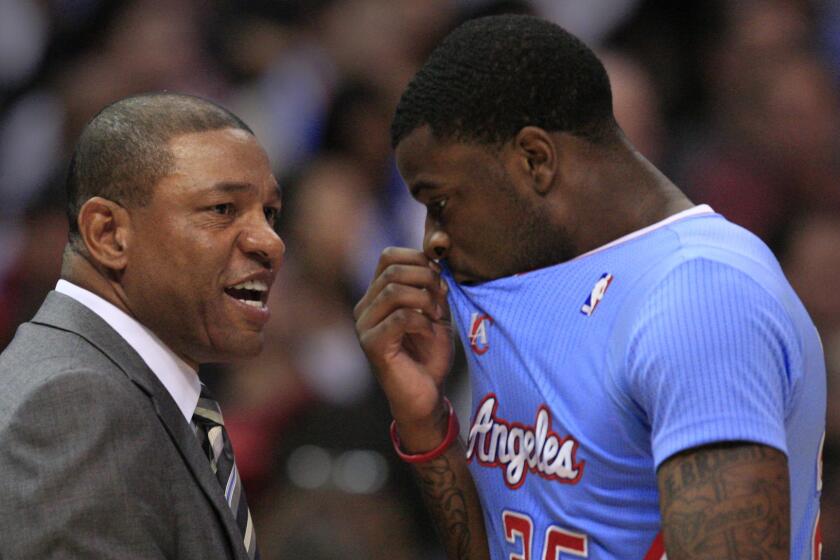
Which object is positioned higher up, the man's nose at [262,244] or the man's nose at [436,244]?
the man's nose at [436,244]

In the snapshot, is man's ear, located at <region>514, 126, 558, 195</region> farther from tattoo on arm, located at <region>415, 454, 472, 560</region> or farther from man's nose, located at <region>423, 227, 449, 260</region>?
tattoo on arm, located at <region>415, 454, 472, 560</region>

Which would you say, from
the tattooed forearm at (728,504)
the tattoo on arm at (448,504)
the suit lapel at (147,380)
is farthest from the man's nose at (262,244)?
the tattooed forearm at (728,504)

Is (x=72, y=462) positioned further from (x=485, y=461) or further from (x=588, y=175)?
(x=588, y=175)

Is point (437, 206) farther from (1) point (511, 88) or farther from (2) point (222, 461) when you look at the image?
(2) point (222, 461)

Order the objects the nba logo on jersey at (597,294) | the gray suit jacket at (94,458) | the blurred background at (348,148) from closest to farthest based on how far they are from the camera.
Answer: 1. the gray suit jacket at (94,458)
2. the nba logo on jersey at (597,294)
3. the blurred background at (348,148)

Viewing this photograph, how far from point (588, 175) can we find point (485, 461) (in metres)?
0.57

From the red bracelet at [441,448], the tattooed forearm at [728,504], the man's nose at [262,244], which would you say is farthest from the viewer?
the red bracelet at [441,448]

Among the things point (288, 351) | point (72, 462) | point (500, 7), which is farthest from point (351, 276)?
point (72, 462)

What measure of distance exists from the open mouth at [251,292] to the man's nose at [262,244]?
0.05 metres

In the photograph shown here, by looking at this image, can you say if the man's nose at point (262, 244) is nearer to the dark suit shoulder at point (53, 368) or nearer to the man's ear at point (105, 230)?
the man's ear at point (105, 230)

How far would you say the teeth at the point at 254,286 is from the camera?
8.18ft

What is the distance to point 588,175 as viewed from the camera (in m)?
2.21

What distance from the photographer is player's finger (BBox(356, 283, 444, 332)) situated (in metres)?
2.50

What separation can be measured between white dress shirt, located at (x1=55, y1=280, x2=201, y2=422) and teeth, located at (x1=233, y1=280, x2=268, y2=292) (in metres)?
0.19
